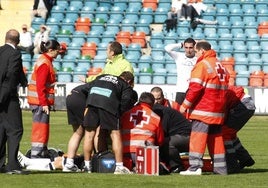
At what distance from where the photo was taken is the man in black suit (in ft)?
47.6

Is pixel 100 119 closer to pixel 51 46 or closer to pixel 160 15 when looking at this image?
pixel 51 46

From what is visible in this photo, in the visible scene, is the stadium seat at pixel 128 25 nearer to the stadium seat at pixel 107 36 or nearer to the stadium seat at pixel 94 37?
the stadium seat at pixel 107 36

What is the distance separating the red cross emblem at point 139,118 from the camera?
1542 cm

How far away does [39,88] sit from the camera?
1650 cm

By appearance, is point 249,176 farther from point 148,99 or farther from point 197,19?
point 197,19

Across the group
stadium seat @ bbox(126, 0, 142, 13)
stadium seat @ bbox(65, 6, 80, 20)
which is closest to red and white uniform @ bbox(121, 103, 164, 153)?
stadium seat @ bbox(126, 0, 142, 13)

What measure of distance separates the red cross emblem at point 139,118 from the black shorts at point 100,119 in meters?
0.49

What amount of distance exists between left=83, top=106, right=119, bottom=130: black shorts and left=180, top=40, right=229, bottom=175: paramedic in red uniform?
107cm

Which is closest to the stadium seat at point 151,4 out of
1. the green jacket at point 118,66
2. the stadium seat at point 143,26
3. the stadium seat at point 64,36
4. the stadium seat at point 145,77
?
the stadium seat at point 143,26

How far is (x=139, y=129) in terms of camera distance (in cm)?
1541

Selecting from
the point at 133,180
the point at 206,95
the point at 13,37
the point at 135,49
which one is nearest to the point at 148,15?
the point at 135,49

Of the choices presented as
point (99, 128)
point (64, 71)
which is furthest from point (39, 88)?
point (64, 71)

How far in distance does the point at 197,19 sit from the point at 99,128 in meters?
22.4

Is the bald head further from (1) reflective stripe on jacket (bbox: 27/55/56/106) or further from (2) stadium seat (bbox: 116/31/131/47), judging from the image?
(2) stadium seat (bbox: 116/31/131/47)
